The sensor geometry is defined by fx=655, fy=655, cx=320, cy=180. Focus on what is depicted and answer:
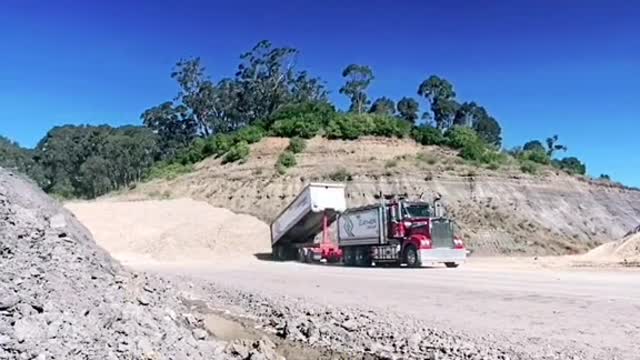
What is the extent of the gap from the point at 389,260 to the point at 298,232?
29.8 ft

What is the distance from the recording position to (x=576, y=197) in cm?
6506

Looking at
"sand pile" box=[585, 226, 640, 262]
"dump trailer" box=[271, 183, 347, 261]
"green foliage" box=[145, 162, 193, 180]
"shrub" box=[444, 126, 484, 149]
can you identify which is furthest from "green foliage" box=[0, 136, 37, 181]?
"sand pile" box=[585, 226, 640, 262]

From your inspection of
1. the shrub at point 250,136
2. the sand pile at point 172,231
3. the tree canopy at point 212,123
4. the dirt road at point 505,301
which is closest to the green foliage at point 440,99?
the tree canopy at point 212,123

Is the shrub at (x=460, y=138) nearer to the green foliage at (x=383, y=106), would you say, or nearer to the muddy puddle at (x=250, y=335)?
the green foliage at (x=383, y=106)

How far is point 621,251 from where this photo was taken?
33594 mm

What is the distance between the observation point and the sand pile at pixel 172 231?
43.8m

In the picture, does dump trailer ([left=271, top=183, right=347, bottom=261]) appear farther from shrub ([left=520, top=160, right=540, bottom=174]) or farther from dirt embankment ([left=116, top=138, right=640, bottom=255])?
shrub ([left=520, top=160, right=540, bottom=174])

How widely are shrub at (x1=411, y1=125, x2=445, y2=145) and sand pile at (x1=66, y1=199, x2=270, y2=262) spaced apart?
27.4 m

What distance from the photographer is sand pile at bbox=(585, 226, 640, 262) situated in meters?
32.5

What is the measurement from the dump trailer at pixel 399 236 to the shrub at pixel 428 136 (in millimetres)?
37116

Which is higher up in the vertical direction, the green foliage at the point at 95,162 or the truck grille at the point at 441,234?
the green foliage at the point at 95,162

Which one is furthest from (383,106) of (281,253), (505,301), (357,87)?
(505,301)

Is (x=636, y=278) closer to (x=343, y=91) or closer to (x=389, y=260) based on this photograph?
(x=389, y=260)

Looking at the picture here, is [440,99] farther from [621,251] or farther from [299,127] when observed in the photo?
[621,251]
